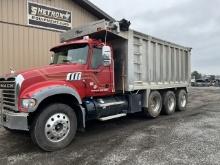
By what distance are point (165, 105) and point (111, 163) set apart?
6100mm

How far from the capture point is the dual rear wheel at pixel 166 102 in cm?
1012

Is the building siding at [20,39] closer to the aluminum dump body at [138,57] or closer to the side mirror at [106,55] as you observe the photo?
the aluminum dump body at [138,57]

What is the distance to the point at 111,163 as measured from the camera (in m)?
5.24

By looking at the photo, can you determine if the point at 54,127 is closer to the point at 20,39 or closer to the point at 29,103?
the point at 29,103

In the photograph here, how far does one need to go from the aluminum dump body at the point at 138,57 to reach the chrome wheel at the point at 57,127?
109 inches

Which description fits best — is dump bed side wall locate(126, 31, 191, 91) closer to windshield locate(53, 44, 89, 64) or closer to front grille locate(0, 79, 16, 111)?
windshield locate(53, 44, 89, 64)

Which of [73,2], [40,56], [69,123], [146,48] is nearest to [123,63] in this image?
[146,48]

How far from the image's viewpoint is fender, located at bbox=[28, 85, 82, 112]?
580cm

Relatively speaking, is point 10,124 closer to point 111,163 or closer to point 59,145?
point 59,145

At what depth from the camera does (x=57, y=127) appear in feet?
20.2

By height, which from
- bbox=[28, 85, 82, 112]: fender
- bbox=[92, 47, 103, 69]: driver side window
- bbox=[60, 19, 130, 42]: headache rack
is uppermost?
bbox=[60, 19, 130, 42]: headache rack

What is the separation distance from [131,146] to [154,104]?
428cm

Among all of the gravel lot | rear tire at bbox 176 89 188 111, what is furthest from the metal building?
rear tire at bbox 176 89 188 111

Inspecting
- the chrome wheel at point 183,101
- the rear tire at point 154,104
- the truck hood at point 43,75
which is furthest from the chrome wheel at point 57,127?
the chrome wheel at point 183,101
